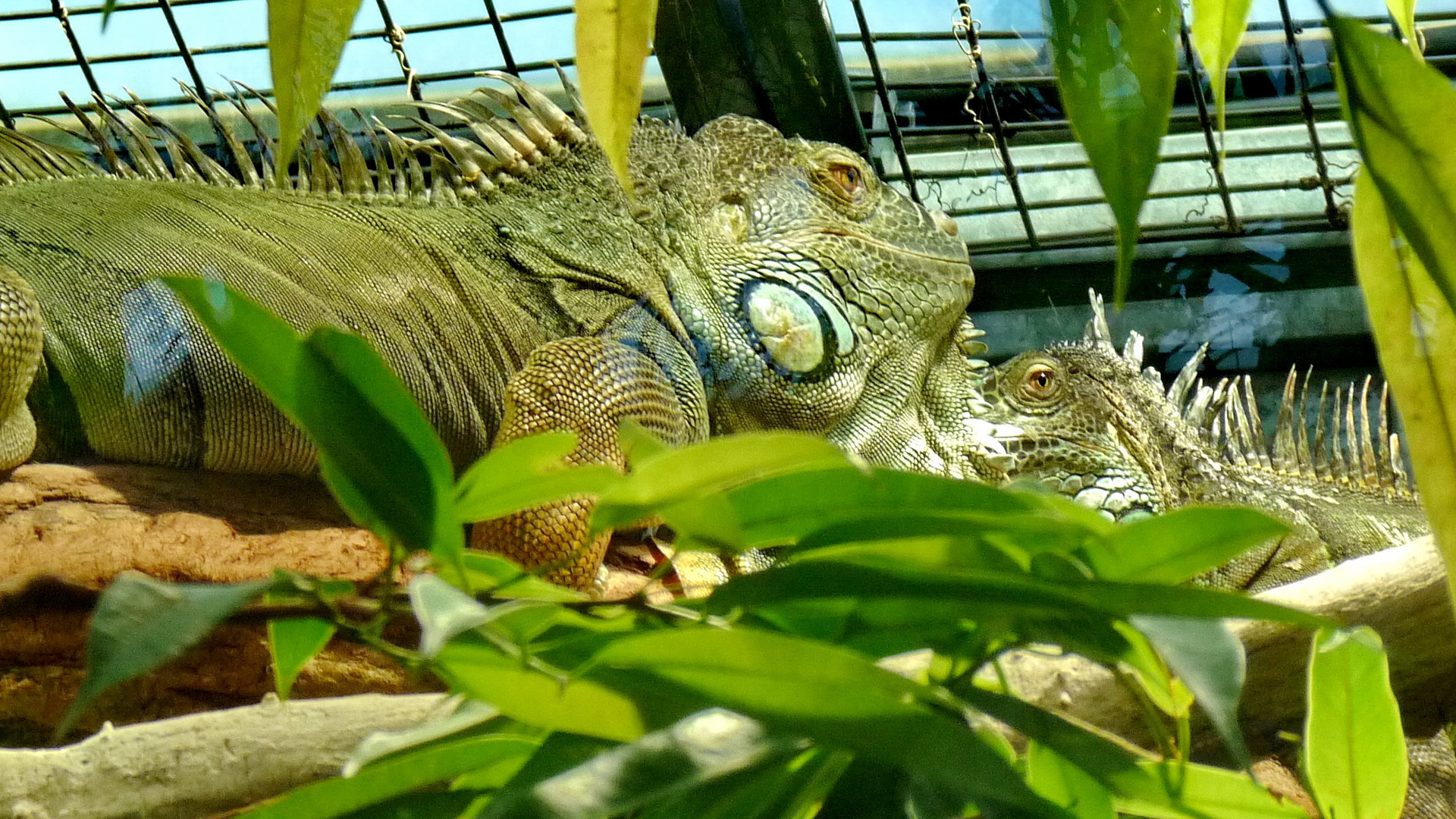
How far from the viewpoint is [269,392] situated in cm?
44

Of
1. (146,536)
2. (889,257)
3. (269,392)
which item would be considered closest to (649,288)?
(889,257)

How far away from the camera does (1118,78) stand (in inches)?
20.6

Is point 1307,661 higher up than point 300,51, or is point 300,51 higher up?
point 300,51

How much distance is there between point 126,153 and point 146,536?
80 centimetres

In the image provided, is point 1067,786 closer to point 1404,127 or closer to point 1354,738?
point 1354,738

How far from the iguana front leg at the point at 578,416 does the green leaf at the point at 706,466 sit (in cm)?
82

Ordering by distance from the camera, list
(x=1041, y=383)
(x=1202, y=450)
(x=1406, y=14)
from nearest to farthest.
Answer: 1. (x=1406, y=14)
2. (x=1041, y=383)
3. (x=1202, y=450)

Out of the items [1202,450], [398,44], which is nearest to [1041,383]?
[1202,450]

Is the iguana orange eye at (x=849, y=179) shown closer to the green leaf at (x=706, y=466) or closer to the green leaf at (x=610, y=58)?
the green leaf at (x=610, y=58)

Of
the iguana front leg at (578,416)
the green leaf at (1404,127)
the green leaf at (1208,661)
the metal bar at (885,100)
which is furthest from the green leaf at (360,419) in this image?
the metal bar at (885,100)

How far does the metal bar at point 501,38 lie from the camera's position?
1554mm

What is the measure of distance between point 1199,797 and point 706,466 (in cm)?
30

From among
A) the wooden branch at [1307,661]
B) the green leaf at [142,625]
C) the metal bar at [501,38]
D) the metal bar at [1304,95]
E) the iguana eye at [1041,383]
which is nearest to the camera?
the green leaf at [142,625]

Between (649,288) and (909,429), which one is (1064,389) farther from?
(649,288)
